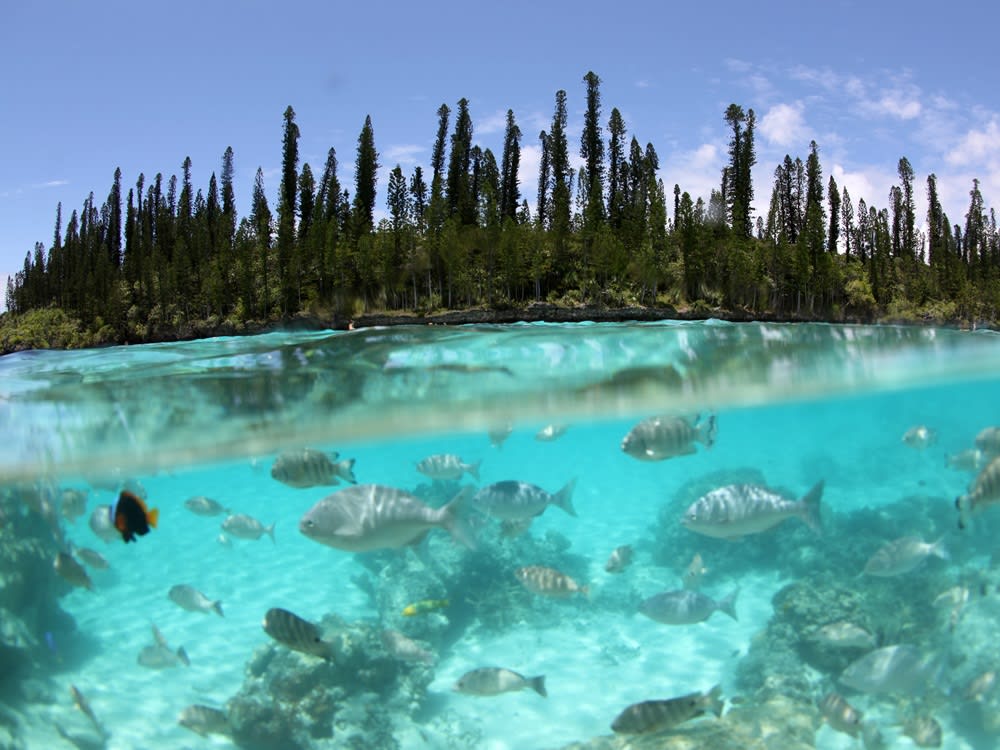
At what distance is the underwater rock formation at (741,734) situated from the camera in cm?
738

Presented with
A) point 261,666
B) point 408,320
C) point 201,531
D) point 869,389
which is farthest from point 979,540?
point 408,320

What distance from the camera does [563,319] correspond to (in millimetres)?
45219

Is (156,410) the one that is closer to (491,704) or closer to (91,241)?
(491,704)

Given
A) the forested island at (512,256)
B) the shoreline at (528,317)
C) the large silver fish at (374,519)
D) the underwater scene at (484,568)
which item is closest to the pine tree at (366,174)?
the forested island at (512,256)

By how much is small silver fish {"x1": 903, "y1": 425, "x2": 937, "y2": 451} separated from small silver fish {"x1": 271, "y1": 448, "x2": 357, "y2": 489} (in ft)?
30.4

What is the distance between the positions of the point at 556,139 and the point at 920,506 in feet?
167

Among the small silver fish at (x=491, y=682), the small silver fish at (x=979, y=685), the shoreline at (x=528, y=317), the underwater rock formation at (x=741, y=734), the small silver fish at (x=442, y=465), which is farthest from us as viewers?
the shoreline at (x=528, y=317)

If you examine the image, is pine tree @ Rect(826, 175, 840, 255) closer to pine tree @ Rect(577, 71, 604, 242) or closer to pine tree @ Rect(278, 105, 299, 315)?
pine tree @ Rect(577, 71, 604, 242)

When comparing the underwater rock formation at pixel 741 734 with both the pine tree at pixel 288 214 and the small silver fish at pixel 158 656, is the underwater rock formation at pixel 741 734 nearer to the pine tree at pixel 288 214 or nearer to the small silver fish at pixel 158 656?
the small silver fish at pixel 158 656

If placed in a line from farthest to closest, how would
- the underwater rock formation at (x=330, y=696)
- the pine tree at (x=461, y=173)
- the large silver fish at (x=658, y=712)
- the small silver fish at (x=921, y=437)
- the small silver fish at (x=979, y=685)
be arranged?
the pine tree at (x=461, y=173), the small silver fish at (x=921, y=437), the underwater rock formation at (x=330, y=696), the small silver fish at (x=979, y=685), the large silver fish at (x=658, y=712)

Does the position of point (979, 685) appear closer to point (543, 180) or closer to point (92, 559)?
point (92, 559)

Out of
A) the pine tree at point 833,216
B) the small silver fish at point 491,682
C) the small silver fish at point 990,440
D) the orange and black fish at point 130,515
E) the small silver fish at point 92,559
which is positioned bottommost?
the small silver fish at point 491,682

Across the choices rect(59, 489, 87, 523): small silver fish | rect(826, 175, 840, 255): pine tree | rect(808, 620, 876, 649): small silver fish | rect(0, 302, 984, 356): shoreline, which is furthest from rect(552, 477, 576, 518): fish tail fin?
rect(826, 175, 840, 255): pine tree

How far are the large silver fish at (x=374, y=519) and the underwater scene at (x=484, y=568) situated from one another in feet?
0.08
